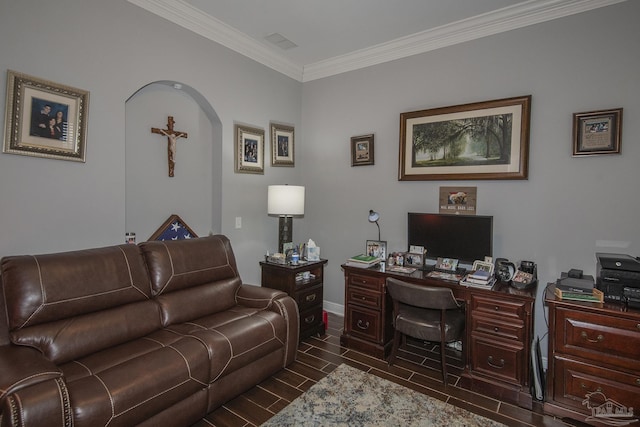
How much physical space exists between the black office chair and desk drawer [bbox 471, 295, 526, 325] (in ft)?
0.46

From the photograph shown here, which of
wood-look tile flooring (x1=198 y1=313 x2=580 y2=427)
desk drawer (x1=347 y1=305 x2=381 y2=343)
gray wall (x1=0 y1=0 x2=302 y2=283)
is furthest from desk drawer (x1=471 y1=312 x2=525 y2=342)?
gray wall (x1=0 y1=0 x2=302 y2=283)

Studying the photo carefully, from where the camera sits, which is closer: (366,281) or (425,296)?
(425,296)

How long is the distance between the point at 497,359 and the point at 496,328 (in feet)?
0.77

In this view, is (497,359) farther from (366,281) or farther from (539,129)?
(539,129)

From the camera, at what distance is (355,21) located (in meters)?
3.10

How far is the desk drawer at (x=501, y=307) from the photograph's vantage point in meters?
2.41

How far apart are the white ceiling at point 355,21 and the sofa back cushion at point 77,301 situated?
6.84ft

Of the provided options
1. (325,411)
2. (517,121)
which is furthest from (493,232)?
(325,411)

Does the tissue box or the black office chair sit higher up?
the tissue box

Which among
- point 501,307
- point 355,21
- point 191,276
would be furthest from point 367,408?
point 355,21

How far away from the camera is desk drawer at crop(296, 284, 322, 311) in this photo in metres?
3.29

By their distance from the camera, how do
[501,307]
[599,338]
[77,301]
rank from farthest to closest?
[501,307]
[599,338]
[77,301]

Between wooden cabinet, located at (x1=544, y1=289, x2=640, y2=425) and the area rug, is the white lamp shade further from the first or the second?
wooden cabinet, located at (x1=544, y1=289, x2=640, y2=425)

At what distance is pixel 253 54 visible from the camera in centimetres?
363
